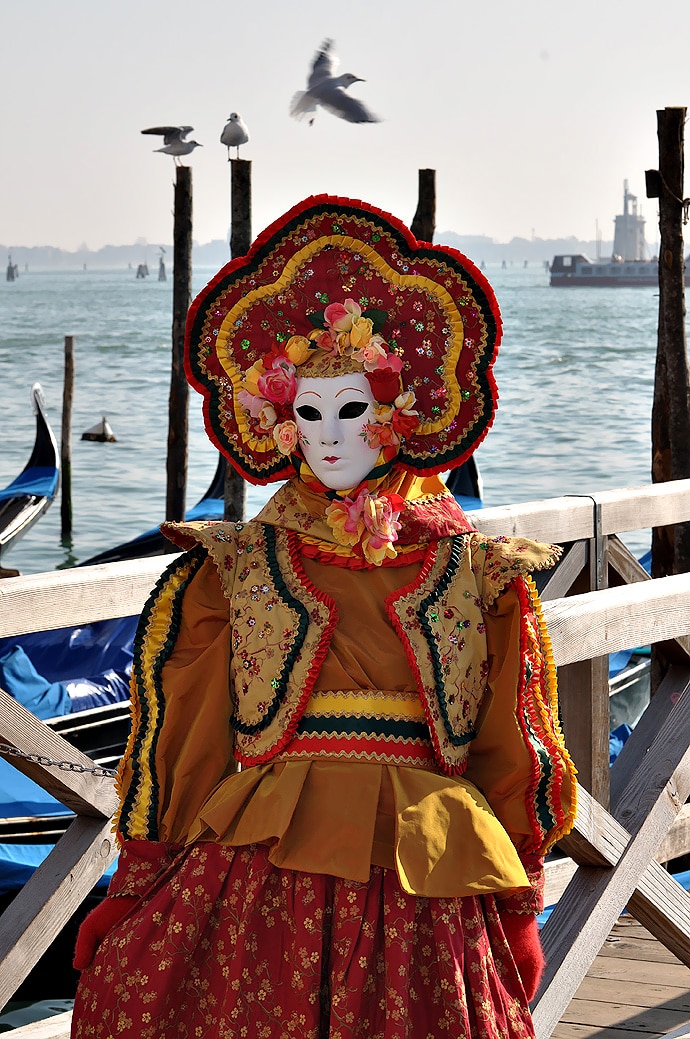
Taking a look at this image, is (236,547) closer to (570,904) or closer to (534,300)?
(570,904)

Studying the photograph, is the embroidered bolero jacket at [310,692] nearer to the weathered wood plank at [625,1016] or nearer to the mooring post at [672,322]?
the weathered wood plank at [625,1016]

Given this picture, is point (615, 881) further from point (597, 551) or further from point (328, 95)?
point (328, 95)

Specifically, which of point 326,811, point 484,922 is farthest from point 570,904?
point 326,811

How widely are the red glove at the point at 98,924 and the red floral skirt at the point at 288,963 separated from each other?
0.5 inches

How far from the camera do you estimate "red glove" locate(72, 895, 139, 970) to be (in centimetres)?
160

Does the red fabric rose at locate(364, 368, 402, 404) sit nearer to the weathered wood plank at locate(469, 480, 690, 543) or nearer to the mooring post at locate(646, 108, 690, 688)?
the weathered wood plank at locate(469, 480, 690, 543)

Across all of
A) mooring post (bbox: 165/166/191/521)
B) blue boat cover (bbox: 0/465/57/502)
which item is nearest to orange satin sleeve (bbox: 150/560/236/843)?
mooring post (bbox: 165/166/191/521)

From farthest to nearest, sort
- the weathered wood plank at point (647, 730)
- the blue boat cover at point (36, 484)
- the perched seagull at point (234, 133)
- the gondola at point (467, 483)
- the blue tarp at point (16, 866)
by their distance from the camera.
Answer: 1. the perched seagull at point (234, 133)
2. the blue boat cover at point (36, 484)
3. the gondola at point (467, 483)
4. the blue tarp at point (16, 866)
5. the weathered wood plank at point (647, 730)

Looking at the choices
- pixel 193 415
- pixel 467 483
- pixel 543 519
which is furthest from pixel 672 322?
pixel 193 415

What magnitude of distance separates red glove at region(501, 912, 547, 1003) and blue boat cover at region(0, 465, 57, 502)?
912 cm

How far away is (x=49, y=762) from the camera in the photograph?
6.25ft

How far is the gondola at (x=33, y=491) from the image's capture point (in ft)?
33.0

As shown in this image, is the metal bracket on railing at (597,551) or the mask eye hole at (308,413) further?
the metal bracket on railing at (597,551)

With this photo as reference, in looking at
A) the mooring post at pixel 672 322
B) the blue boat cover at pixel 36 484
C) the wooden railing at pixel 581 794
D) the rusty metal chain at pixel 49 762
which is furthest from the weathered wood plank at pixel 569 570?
the blue boat cover at pixel 36 484
